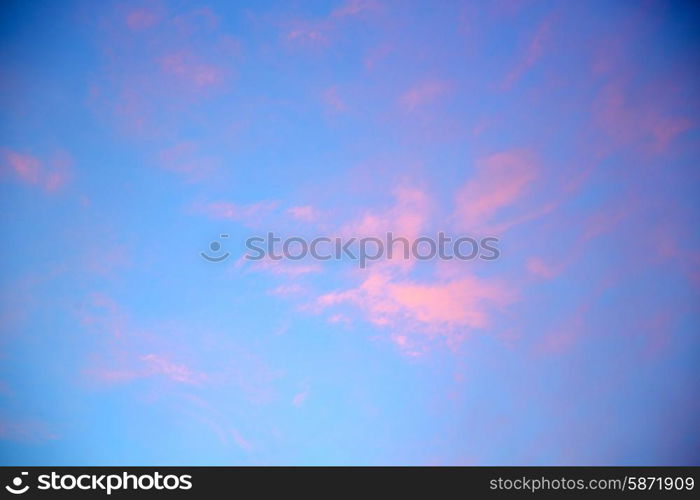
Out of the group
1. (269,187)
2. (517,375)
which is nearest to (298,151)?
(269,187)

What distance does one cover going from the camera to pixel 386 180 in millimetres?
2678

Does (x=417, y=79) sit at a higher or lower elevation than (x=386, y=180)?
higher

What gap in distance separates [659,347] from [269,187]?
2316 millimetres

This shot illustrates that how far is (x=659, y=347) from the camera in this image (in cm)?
270

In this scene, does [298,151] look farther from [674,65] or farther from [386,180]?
[674,65]
